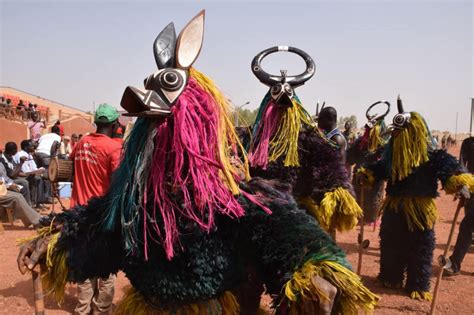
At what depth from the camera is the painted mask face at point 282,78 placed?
356 cm

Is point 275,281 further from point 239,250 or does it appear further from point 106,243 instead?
point 106,243

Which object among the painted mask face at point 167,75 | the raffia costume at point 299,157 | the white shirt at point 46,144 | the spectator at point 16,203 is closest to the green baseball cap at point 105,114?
the raffia costume at point 299,157

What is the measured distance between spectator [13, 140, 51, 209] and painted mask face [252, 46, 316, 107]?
6375 mm

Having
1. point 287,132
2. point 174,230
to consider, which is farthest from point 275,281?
point 287,132

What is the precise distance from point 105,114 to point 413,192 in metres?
3.37

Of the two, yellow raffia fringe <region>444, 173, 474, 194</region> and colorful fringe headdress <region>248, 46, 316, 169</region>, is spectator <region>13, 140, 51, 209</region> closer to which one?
colorful fringe headdress <region>248, 46, 316, 169</region>

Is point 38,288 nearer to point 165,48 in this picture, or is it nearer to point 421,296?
point 165,48

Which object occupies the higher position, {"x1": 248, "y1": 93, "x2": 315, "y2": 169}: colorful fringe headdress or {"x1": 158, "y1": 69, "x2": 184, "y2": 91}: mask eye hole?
{"x1": 158, "y1": 69, "x2": 184, "y2": 91}: mask eye hole

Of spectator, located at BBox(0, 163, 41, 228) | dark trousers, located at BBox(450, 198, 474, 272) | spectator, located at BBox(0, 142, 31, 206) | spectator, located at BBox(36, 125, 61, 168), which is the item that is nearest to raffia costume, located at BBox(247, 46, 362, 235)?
dark trousers, located at BBox(450, 198, 474, 272)

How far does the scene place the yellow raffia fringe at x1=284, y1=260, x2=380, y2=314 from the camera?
4.95 ft

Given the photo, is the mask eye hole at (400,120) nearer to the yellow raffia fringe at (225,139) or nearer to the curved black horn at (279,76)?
the curved black horn at (279,76)

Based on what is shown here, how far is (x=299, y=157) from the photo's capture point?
142 inches

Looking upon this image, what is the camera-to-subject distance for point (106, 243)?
6.39 ft

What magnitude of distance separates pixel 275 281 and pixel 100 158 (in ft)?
7.59
